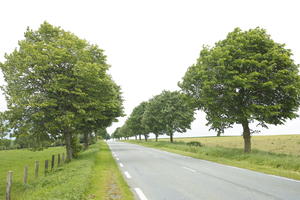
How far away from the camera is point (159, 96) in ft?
150

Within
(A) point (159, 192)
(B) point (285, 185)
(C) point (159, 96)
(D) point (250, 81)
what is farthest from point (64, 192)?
(C) point (159, 96)

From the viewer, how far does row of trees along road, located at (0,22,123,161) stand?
14.6 m

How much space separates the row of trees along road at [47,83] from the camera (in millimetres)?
14594

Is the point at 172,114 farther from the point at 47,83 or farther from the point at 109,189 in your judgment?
the point at 109,189

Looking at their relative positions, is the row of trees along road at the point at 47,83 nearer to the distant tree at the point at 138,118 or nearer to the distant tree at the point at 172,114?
the distant tree at the point at 172,114

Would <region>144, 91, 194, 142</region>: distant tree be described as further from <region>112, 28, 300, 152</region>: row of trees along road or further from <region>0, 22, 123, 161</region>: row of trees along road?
<region>0, 22, 123, 161</region>: row of trees along road

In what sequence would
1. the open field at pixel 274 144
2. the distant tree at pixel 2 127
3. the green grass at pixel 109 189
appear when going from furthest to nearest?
the open field at pixel 274 144 < the distant tree at pixel 2 127 < the green grass at pixel 109 189

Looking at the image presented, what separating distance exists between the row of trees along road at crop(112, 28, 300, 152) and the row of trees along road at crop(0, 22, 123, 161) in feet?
28.7

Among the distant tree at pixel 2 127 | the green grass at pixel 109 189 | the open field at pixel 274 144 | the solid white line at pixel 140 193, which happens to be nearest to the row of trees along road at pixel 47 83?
the distant tree at pixel 2 127

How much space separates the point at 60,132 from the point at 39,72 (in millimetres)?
5396

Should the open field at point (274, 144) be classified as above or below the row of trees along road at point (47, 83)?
below

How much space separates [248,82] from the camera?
55.9 ft

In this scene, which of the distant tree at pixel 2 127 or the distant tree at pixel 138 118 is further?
the distant tree at pixel 138 118

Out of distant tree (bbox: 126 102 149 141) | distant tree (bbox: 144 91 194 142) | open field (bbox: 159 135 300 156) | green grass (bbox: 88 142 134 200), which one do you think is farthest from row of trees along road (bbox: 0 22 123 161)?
distant tree (bbox: 126 102 149 141)
